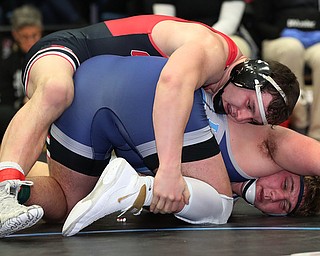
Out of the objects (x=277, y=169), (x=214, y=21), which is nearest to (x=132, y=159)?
(x=277, y=169)

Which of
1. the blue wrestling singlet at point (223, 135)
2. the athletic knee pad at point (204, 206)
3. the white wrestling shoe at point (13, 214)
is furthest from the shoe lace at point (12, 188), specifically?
the blue wrestling singlet at point (223, 135)

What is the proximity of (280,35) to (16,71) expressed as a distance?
6.36 feet

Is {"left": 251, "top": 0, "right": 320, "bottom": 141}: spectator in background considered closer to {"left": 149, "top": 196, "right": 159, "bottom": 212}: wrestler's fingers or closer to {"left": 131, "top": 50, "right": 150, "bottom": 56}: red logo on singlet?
{"left": 131, "top": 50, "right": 150, "bottom": 56}: red logo on singlet

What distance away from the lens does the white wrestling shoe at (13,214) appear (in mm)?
2479

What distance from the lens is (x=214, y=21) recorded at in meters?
5.87

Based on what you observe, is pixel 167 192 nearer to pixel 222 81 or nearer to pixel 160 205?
pixel 160 205

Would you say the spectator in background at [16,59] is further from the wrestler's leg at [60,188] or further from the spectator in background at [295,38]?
the wrestler's leg at [60,188]

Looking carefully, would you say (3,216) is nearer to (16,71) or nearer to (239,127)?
(239,127)

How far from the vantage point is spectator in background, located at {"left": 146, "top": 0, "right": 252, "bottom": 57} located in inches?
226

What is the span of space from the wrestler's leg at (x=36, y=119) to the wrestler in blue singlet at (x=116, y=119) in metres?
0.09

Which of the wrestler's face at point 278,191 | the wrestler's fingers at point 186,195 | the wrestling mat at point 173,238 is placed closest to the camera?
the wrestling mat at point 173,238

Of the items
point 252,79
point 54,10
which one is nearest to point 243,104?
point 252,79

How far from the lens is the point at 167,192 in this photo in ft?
8.72

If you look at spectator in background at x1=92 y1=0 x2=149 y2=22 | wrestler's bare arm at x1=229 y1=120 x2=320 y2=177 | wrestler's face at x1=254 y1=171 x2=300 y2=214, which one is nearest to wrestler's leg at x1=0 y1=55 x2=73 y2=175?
wrestler's bare arm at x1=229 y1=120 x2=320 y2=177
